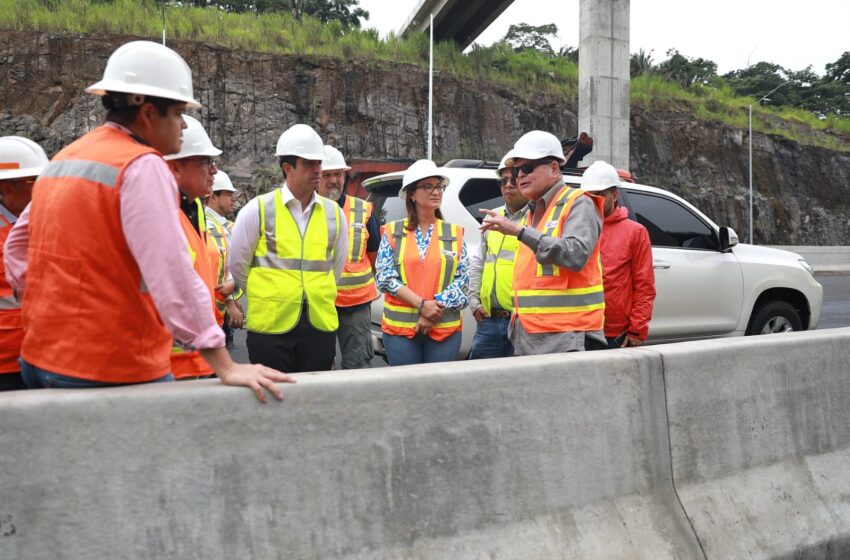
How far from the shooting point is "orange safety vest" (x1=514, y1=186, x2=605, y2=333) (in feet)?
13.1

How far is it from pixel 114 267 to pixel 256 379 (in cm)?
52

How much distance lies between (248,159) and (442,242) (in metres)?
29.3

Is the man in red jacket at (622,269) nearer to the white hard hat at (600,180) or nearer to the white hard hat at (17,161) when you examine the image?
the white hard hat at (600,180)

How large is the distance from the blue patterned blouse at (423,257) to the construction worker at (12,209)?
2170mm

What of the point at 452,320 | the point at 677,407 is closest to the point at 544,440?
the point at 677,407

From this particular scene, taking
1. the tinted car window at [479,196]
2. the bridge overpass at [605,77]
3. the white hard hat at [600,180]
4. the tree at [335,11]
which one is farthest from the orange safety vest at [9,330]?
the tree at [335,11]

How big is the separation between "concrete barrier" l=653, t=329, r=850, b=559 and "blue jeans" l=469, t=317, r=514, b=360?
172cm

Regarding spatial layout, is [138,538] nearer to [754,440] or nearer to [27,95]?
[754,440]

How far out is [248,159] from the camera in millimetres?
33094

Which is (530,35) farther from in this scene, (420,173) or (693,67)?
(420,173)

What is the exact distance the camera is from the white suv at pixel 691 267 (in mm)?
6598

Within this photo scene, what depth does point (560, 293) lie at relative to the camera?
4.02m

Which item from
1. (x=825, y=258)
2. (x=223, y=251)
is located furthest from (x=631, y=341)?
(x=825, y=258)

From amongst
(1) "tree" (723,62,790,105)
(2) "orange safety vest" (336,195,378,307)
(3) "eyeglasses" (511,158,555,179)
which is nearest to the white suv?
(2) "orange safety vest" (336,195,378,307)
